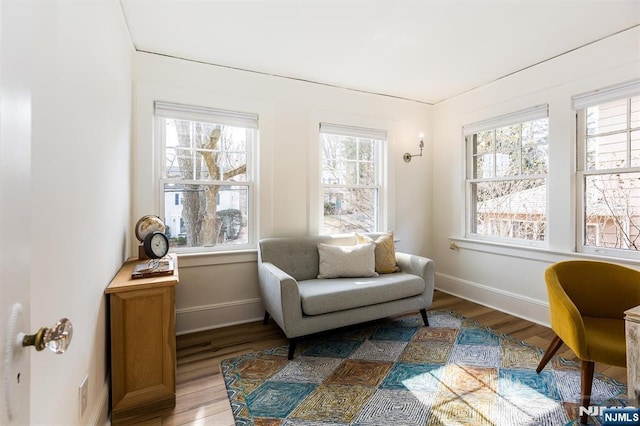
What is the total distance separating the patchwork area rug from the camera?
170cm

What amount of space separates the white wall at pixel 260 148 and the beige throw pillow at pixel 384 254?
0.63 metres

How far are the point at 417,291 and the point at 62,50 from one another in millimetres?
2789

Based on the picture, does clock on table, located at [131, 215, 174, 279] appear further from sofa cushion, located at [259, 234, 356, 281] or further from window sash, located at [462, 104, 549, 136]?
window sash, located at [462, 104, 549, 136]

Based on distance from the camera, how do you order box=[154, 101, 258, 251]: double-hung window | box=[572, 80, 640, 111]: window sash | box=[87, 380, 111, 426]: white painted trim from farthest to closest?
box=[154, 101, 258, 251]: double-hung window < box=[572, 80, 640, 111]: window sash < box=[87, 380, 111, 426]: white painted trim

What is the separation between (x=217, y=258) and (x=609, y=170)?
11.5 feet

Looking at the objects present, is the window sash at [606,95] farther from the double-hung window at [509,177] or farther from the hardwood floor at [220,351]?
the hardwood floor at [220,351]

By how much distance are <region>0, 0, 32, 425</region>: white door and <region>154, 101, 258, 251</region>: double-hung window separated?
7.43 ft

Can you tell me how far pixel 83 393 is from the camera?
1338 mm

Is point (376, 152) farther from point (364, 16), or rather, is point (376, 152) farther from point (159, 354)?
point (159, 354)

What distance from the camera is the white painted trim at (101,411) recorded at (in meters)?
1.48

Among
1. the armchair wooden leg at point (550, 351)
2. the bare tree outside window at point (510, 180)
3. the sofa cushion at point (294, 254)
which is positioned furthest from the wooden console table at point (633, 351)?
the sofa cushion at point (294, 254)

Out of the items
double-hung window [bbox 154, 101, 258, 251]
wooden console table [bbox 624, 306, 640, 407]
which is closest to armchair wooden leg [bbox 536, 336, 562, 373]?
wooden console table [bbox 624, 306, 640, 407]

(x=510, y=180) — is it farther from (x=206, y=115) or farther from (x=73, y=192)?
(x=73, y=192)

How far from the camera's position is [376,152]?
3773 mm
